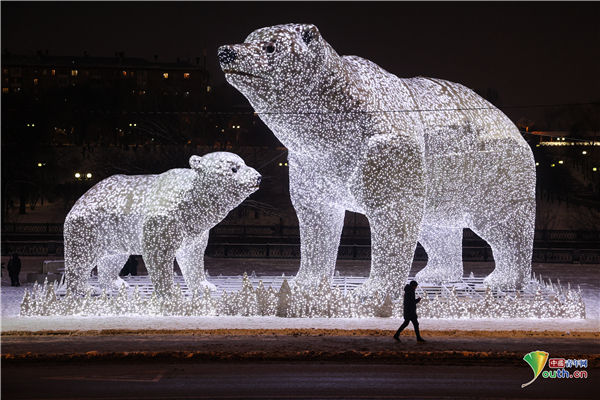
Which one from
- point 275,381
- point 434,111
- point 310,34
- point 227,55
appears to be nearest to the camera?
point 275,381

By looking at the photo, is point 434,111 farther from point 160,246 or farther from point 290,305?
point 160,246

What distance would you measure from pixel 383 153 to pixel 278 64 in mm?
1598

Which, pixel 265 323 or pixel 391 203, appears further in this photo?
pixel 391 203

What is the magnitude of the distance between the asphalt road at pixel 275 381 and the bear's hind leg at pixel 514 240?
318 centimetres

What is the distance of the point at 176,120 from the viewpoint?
24391 mm

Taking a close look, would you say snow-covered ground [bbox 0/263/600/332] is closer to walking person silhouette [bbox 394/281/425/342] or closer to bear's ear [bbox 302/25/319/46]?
walking person silhouette [bbox 394/281/425/342]

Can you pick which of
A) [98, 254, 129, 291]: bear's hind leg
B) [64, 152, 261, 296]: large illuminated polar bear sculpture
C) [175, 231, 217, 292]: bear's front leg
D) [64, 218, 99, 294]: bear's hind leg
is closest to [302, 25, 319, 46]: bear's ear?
[64, 152, 261, 296]: large illuminated polar bear sculpture

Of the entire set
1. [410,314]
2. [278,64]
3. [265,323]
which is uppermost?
[278,64]

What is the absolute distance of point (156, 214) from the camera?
8359 mm

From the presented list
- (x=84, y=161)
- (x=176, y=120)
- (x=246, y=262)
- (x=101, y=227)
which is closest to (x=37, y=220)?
(x=84, y=161)

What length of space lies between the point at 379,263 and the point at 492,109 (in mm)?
2890

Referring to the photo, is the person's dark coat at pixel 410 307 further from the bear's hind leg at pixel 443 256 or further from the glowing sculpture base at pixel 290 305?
the bear's hind leg at pixel 443 256

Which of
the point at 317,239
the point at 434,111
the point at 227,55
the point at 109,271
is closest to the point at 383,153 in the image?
the point at 434,111

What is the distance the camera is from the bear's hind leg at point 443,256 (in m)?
10.5
